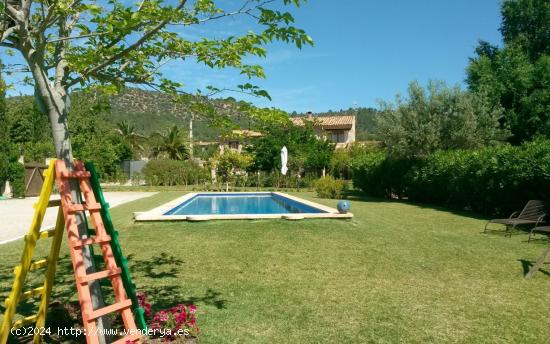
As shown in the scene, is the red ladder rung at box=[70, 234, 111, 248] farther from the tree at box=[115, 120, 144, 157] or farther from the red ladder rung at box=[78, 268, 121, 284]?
the tree at box=[115, 120, 144, 157]

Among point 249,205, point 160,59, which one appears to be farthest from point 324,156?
point 160,59

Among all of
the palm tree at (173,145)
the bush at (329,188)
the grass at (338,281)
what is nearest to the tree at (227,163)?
the bush at (329,188)

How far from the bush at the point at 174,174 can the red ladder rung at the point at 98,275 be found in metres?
28.9

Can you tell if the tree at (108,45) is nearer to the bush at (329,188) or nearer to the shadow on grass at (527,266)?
the shadow on grass at (527,266)

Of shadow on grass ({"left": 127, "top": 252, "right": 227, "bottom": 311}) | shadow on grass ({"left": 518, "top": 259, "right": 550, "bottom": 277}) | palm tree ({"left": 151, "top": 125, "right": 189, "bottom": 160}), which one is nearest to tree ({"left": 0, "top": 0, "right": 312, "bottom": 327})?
shadow on grass ({"left": 127, "top": 252, "right": 227, "bottom": 311})

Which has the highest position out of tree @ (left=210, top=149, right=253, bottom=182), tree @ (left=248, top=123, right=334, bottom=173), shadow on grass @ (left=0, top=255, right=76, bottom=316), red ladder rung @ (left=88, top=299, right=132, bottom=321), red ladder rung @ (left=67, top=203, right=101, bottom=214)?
tree @ (left=248, top=123, right=334, bottom=173)

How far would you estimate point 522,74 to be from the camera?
74.4 feet

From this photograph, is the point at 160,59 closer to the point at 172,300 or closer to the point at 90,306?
the point at 90,306

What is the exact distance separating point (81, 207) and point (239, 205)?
57.6ft

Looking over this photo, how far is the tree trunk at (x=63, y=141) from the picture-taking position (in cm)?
361

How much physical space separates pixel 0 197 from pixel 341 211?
19685 millimetres

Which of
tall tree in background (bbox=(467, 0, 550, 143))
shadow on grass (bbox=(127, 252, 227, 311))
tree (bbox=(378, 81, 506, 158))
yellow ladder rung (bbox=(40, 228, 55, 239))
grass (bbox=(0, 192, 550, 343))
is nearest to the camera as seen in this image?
yellow ladder rung (bbox=(40, 228, 55, 239))

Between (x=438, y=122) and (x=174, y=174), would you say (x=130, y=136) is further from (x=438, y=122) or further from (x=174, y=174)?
(x=438, y=122)

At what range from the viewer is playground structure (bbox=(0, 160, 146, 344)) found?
133 inches
